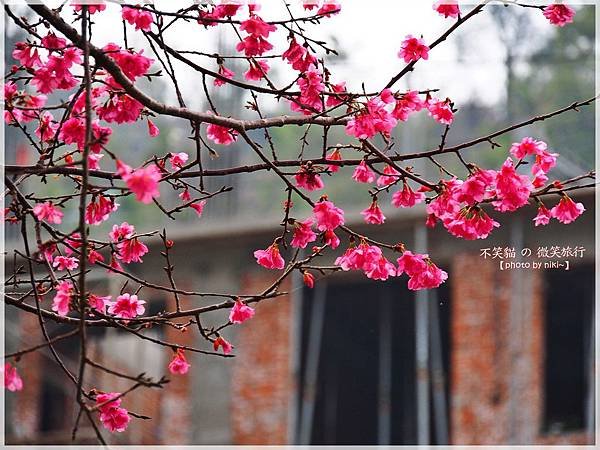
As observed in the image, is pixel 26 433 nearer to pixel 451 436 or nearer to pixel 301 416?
pixel 301 416

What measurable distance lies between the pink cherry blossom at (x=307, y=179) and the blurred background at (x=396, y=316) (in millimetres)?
2280

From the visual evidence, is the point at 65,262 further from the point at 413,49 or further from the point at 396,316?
the point at 396,316

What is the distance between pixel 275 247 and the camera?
5.26 ft

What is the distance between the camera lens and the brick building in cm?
502

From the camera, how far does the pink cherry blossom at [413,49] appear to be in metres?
1.57

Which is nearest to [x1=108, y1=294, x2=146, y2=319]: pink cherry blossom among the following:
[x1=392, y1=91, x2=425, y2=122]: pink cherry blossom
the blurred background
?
[x1=392, y1=91, x2=425, y2=122]: pink cherry blossom

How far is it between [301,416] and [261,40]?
4.25 m

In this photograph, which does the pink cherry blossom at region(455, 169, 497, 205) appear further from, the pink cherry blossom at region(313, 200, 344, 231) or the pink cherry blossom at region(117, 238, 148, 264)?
the pink cherry blossom at region(117, 238, 148, 264)

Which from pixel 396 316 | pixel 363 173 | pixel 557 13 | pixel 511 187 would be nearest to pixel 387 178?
pixel 363 173

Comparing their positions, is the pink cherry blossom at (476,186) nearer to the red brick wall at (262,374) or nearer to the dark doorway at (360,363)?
the dark doorway at (360,363)

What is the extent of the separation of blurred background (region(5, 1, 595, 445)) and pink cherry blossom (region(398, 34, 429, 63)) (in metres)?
2.30

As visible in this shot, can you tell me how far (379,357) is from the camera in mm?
Answer: 5477

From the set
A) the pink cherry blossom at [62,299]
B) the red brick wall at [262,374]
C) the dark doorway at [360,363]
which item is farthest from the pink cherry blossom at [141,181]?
the red brick wall at [262,374]

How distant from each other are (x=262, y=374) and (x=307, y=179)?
4.20 metres
